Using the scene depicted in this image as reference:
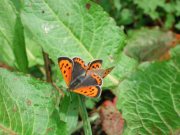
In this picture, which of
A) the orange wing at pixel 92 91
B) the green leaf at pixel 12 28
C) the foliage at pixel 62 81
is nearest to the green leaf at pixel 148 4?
the foliage at pixel 62 81

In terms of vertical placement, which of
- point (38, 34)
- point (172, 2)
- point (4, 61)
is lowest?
point (4, 61)

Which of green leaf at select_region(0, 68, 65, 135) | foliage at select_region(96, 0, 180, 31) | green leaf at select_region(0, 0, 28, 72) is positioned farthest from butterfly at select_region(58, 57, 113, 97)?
foliage at select_region(96, 0, 180, 31)

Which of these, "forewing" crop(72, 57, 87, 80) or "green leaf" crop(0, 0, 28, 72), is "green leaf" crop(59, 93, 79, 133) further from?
"green leaf" crop(0, 0, 28, 72)

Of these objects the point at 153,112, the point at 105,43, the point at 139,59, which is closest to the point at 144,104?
the point at 153,112

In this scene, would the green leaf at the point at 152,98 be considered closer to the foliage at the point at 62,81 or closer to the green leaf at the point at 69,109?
the foliage at the point at 62,81

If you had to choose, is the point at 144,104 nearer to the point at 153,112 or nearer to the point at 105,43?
the point at 153,112

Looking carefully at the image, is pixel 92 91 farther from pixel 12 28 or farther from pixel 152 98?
pixel 12 28

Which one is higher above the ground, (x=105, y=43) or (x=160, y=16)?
(x=105, y=43)

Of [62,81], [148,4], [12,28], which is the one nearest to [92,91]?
[62,81]
